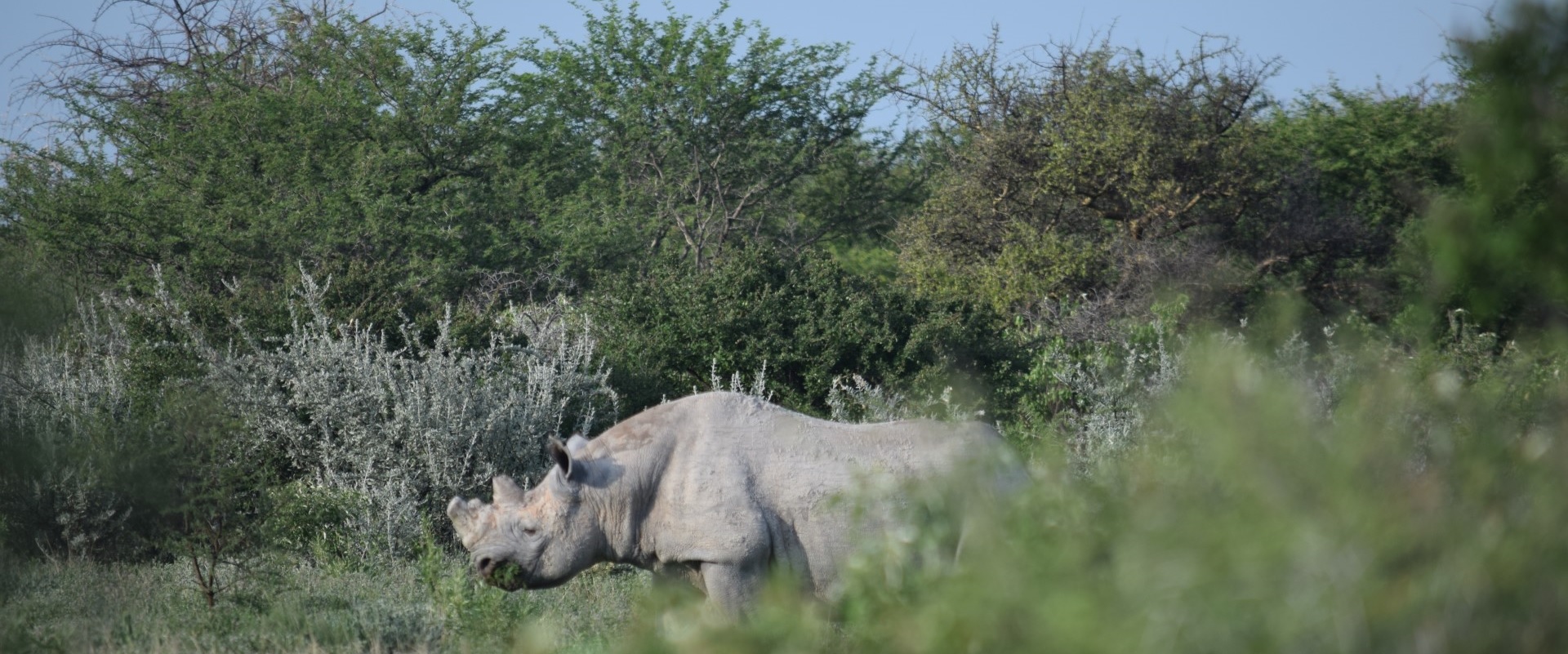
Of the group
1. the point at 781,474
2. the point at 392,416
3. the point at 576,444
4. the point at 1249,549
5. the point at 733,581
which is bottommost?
the point at 733,581

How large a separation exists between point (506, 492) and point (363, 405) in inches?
207

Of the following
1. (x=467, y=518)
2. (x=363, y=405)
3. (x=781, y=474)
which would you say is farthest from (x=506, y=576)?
(x=363, y=405)

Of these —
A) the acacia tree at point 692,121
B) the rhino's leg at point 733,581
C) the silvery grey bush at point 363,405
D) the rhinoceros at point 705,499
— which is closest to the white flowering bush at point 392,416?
the silvery grey bush at point 363,405

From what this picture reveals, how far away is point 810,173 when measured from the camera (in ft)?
104

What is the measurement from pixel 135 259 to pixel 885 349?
13247 millimetres

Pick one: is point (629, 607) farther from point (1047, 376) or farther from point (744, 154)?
point (744, 154)

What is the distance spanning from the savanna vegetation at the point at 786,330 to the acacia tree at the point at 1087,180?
0.08 metres

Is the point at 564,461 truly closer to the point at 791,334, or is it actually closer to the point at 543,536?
the point at 543,536

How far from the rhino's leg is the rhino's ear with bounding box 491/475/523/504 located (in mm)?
1067

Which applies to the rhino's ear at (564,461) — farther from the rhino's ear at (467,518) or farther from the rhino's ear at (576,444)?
Result: the rhino's ear at (467,518)

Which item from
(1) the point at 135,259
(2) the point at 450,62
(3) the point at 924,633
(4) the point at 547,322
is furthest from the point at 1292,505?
(2) the point at 450,62

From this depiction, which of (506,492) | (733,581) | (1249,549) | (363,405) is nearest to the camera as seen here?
(1249,549)

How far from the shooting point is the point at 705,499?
7273 mm

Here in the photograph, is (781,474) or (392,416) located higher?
(781,474)
